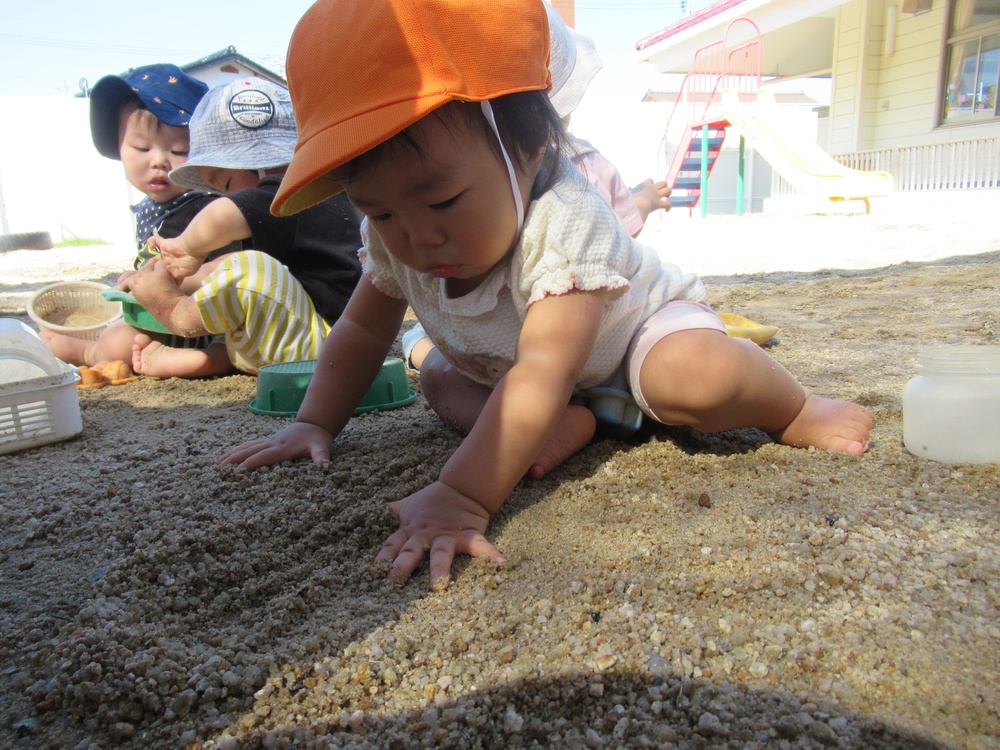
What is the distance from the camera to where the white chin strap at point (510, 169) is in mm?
1306

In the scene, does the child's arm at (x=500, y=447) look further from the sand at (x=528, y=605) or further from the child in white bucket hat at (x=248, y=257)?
the child in white bucket hat at (x=248, y=257)

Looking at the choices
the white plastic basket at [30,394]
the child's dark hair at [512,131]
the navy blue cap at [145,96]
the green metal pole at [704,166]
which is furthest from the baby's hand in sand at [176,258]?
the green metal pole at [704,166]

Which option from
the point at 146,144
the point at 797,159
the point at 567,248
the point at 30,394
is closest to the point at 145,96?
the point at 146,144

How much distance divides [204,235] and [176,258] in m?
0.18

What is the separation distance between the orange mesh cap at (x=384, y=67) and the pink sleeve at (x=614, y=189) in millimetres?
1562

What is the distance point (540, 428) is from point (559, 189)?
0.51 m

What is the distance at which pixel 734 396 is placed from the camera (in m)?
1.52

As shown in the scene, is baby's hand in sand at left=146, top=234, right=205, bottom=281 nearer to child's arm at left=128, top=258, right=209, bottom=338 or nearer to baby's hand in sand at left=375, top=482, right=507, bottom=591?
child's arm at left=128, top=258, right=209, bottom=338

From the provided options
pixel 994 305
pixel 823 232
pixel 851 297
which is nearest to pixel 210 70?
pixel 823 232

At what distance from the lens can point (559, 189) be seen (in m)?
1.51

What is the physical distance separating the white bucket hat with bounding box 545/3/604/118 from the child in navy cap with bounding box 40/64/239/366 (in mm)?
1527

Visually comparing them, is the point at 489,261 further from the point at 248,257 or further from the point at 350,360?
the point at 248,257

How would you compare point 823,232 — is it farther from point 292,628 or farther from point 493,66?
point 292,628

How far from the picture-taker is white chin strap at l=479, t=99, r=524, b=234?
1.31 meters
